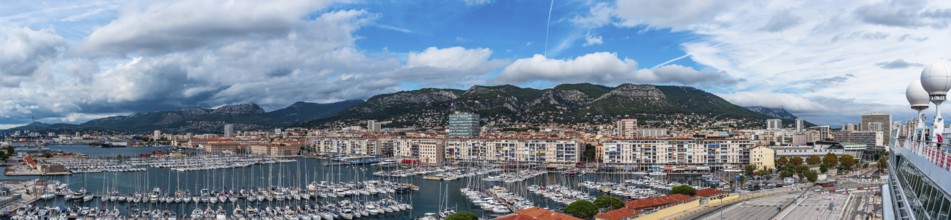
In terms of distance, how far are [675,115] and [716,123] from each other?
8.91 meters

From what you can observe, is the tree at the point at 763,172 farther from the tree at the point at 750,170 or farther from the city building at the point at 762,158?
the city building at the point at 762,158

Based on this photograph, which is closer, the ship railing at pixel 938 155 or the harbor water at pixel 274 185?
the ship railing at pixel 938 155

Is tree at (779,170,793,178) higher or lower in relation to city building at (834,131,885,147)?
lower

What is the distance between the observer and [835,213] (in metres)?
29.4

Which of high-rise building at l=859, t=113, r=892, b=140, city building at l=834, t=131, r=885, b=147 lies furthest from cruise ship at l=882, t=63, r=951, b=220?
high-rise building at l=859, t=113, r=892, b=140

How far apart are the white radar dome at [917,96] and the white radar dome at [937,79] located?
349cm

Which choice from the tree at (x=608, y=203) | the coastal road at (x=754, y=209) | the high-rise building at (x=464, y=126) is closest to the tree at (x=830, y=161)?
the coastal road at (x=754, y=209)

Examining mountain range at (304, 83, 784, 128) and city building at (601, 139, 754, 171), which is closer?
city building at (601, 139, 754, 171)

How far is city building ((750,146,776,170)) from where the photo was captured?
2384 inches

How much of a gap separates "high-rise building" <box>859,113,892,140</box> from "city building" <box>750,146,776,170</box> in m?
58.5

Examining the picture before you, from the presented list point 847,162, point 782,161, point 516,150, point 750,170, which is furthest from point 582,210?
point 516,150

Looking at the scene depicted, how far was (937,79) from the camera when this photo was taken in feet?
30.4

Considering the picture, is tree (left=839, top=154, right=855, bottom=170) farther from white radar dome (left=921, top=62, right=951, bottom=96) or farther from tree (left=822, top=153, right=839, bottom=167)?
white radar dome (left=921, top=62, right=951, bottom=96)

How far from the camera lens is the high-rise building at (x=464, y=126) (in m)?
90.6
